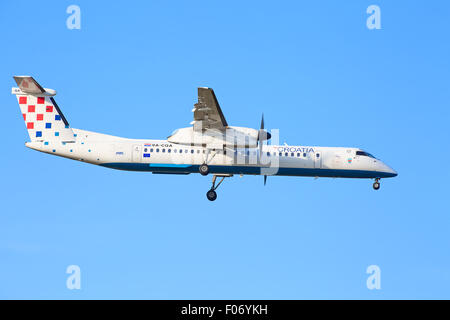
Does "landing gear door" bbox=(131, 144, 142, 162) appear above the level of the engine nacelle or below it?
below

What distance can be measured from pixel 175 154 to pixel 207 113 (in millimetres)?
4503

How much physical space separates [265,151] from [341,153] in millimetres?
4808

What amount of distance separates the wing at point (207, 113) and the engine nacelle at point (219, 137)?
16.5 inches

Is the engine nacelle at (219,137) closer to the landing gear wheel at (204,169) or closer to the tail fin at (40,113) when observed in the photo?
the landing gear wheel at (204,169)

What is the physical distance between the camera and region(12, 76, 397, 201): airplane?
38.6m

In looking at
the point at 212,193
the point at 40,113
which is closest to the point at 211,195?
the point at 212,193

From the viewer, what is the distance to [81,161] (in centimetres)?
3931

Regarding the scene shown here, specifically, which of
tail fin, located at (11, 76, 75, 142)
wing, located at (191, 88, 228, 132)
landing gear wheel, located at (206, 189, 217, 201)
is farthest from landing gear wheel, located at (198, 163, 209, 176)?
tail fin, located at (11, 76, 75, 142)

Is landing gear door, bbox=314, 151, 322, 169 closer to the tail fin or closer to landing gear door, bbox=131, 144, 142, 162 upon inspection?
landing gear door, bbox=131, 144, 142, 162
